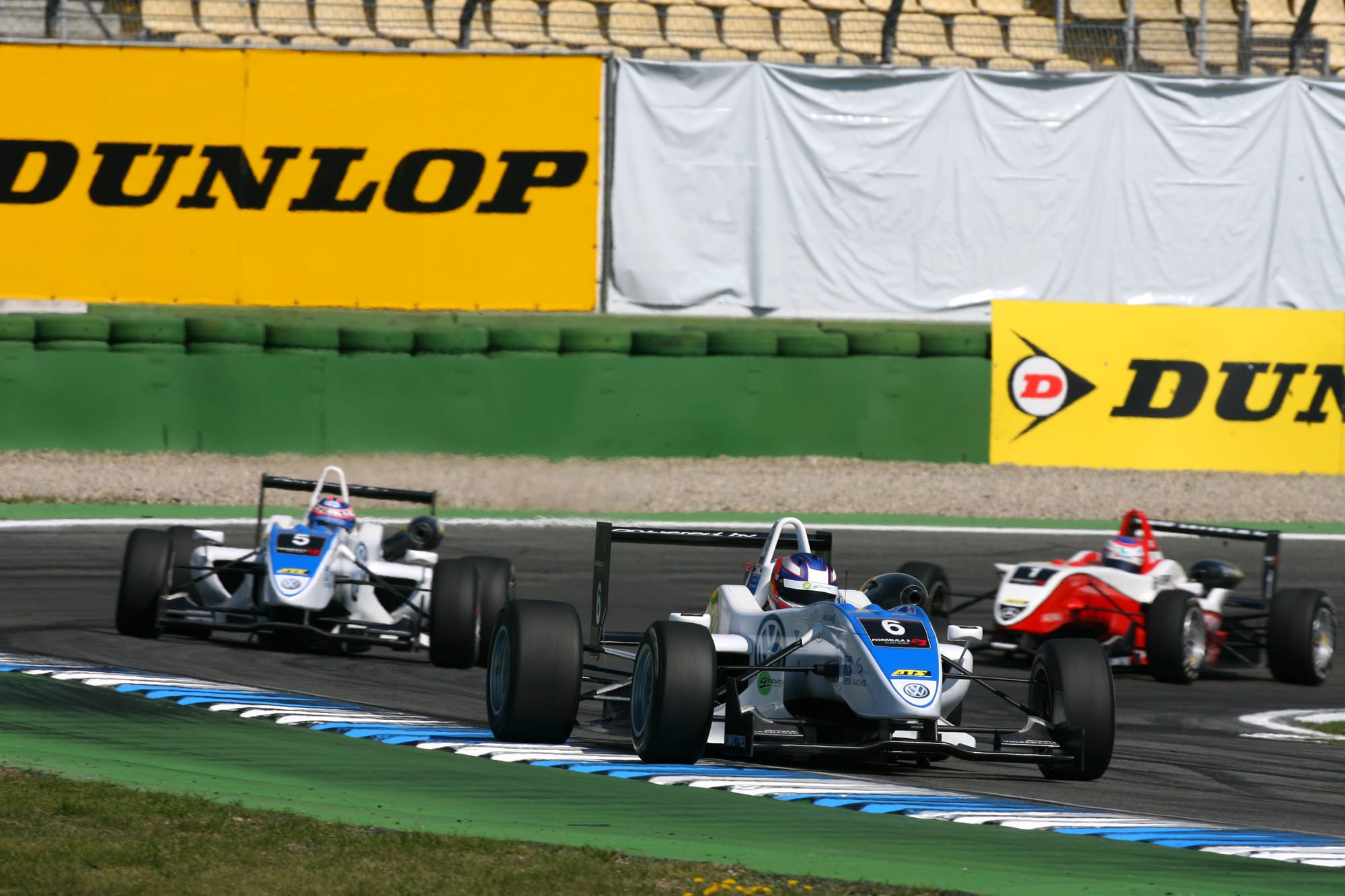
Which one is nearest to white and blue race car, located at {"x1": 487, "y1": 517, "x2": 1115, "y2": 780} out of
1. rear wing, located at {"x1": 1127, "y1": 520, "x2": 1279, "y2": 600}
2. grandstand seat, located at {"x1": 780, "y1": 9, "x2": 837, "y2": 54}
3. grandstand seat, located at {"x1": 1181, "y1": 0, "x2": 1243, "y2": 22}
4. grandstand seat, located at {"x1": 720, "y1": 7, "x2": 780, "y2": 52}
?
rear wing, located at {"x1": 1127, "y1": 520, "x2": 1279, "y2": 600}

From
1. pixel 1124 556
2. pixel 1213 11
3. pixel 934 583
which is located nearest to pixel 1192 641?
pixel 1124 556

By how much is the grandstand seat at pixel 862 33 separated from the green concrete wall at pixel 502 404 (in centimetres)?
502

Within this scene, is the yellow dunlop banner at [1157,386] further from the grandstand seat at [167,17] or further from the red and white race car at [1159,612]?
the grandstand seat at [167,17]

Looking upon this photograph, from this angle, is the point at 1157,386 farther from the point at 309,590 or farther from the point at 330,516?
the point at 309,590

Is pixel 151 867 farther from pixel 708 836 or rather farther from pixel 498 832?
pixel 708 836

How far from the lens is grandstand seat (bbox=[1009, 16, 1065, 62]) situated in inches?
860

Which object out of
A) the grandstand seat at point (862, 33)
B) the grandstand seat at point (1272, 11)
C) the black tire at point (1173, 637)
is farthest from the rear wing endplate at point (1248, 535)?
the grandstand seat at point (1272, 11)

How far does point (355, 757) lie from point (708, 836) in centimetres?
180

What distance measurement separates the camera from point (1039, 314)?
57.7 ft

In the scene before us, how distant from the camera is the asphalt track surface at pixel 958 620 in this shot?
24.6 feet

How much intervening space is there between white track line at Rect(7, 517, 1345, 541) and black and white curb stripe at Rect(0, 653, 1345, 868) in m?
6.04

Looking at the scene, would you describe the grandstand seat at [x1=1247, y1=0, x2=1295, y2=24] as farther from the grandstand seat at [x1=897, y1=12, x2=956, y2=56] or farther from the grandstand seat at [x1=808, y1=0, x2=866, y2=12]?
the grandstand seat at [x1=808, y1=0, x2=866, y2=12]

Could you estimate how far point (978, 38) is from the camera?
72.2 ft

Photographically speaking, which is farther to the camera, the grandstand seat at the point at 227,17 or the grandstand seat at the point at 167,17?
the grandstand seat at the point at 227,17
